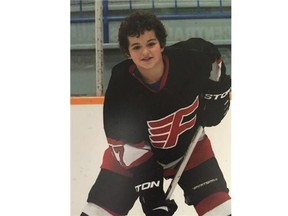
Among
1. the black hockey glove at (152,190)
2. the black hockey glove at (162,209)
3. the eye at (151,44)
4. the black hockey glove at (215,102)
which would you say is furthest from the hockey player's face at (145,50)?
the black hockey glove at (162,209)

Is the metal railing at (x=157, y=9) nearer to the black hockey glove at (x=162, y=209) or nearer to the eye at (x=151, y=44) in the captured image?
the eye at (x=151, y=44)

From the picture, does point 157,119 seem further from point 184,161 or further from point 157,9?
point 157,9

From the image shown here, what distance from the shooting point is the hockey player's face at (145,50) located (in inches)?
72.1

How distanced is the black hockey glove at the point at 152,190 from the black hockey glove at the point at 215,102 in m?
0.27

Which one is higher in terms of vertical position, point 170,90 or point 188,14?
point 188,14

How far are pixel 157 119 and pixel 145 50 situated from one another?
0.88 feet

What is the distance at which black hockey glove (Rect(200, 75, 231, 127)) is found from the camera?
1.89 m

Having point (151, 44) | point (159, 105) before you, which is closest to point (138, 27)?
point (151, 44)

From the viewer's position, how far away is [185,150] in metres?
1.89

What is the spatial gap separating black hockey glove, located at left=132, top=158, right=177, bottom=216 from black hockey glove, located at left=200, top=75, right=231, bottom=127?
0.27 m
